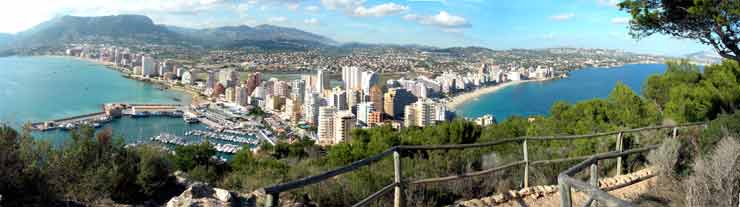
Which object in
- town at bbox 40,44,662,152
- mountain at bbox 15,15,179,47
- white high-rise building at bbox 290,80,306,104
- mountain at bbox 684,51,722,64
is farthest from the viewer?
mountain at bbox 15,15,179,47

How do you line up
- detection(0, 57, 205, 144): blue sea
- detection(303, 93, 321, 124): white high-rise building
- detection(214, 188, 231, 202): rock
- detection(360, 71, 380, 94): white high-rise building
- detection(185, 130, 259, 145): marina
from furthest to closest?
detection(360, 71, 380, 94): white high-rise building
detection(303, 93, 321, 124): white high-rise building
detection(0, 57, 205, 144): blue sea
detection(185, 130, 259, 145): marina
detection(214, 188, 231, 202): rock

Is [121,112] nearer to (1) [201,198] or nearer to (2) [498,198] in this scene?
(1) [201,198]

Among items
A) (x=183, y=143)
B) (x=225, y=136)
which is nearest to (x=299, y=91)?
(x=225, y=136)

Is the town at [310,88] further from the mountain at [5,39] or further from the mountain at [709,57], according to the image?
the mountain at [5,39]

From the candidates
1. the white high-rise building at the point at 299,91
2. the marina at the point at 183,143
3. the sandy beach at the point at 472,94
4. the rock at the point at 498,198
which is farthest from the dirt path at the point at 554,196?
the white high-rise building at the point at 299,91

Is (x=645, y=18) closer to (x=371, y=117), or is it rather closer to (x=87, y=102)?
(x=371, y=117)

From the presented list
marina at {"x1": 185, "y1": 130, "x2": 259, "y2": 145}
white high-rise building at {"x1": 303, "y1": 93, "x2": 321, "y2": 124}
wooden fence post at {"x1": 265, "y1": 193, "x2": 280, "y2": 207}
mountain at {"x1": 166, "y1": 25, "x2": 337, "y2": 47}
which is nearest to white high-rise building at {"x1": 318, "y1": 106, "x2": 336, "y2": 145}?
marina at {"x1": 185, "y1": 130, "x2": 259, "y2": 145}

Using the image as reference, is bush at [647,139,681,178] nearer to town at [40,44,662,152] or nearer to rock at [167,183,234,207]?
rock at [167,183,234,207]
